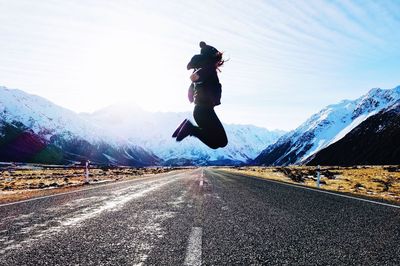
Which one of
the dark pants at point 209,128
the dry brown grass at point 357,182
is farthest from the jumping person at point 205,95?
the dry brown grass at point 357,182

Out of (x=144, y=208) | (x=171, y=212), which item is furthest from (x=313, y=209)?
(x=144, y=208)

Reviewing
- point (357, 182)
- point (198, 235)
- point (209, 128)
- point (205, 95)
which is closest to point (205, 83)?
point (205, 95)

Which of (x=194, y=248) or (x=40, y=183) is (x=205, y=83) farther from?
(x=40, y=183)

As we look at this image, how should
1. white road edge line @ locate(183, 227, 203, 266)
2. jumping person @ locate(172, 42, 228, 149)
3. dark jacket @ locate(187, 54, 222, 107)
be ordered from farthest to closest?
dark jacket @ locate(187, 54, 222, 107) → jumping person @ locate(172, 42, 228, 149) → white road edge line @ locate(183, 227, 203, 266)

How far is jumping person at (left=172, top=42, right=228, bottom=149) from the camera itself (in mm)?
6184

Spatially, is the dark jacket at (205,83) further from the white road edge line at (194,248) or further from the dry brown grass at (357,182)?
the dry brown grass at (357,182)

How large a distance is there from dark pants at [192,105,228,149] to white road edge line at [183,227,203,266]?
1.43 meters

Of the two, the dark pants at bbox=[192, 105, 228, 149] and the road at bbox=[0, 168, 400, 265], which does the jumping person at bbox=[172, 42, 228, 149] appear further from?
the road at bbox=[0, 168, 400, 265]

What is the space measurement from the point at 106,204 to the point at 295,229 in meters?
5.21

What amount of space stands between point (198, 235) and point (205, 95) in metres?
2.36

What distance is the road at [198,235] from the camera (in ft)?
13.8

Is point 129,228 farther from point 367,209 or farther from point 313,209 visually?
point 367,209

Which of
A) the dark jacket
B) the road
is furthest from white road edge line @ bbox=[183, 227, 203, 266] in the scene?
the dark jacket

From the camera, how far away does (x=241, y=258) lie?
4.22m
